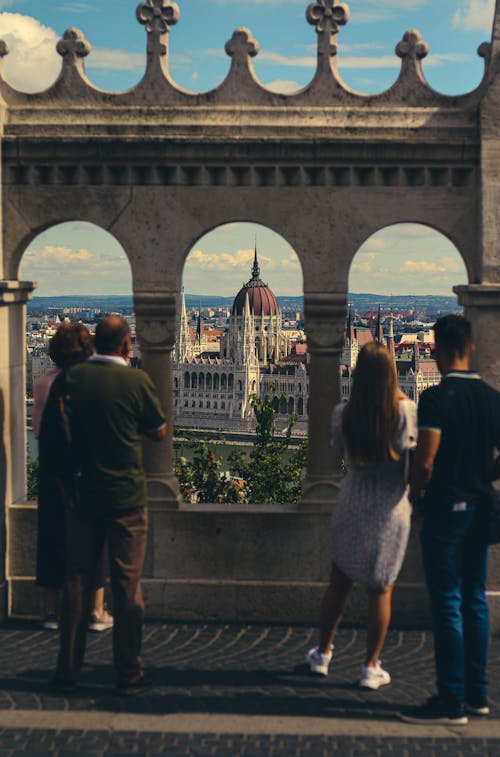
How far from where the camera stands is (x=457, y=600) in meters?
5.26

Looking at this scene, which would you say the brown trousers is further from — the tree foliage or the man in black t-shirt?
the tree foliage

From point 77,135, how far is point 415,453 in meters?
3.30

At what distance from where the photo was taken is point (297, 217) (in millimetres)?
7219

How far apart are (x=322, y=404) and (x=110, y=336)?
2137mm

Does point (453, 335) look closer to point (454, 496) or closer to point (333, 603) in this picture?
point (454, 496)

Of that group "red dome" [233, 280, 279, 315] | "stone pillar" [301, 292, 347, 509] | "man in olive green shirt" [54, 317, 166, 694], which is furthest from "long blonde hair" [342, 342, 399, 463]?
"red dome" [233, 280, 279, 315]

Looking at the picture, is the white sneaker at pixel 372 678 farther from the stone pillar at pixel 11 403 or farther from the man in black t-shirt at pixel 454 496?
the stone pillar at pixel 11 403

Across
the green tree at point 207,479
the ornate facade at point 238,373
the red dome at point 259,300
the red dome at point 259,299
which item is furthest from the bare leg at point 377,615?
the red dome at point 259,300

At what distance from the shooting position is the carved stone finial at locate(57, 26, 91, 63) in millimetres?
7168

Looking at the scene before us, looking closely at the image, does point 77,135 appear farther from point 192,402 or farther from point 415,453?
point 192,402

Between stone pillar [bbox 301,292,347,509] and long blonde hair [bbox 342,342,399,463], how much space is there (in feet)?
5.96

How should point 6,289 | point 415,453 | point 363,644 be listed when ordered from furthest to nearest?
point 6,289 → point 363,644 → point 415,453

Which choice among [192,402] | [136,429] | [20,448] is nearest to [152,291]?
[20,448]

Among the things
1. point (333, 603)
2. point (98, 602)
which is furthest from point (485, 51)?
point (98, 602)
